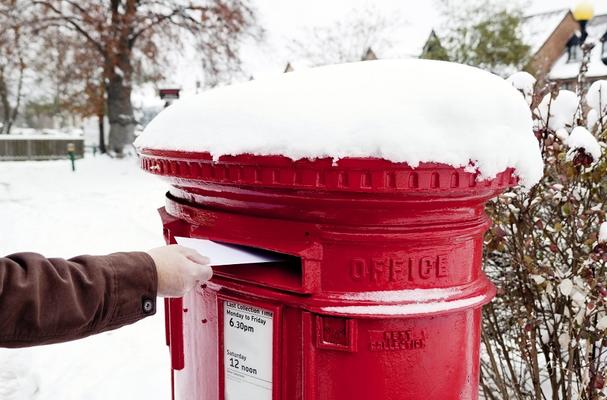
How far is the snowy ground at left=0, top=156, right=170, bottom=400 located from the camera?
3.55m

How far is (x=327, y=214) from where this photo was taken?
1.20 m

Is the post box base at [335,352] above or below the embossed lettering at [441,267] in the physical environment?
below

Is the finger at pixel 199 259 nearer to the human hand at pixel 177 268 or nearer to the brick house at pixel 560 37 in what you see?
the human hand at pixel 177 268

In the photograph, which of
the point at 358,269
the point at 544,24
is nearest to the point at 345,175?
the point at 358,269

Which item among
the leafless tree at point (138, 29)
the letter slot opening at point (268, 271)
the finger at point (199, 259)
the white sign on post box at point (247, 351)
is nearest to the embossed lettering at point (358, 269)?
the letter slot opening at point (268, 271)

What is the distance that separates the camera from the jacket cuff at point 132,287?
1187 millimetres

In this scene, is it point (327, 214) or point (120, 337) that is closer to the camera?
point (327, 214)

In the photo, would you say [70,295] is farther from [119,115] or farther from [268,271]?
[119,115]

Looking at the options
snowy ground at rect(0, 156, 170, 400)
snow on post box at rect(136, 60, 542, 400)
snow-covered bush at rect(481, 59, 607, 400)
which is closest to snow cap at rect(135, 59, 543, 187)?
snow on post box at rect(136, 60, 542, 400)

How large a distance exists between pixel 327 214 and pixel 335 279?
5.6 inches

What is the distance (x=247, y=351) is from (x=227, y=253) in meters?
0.25

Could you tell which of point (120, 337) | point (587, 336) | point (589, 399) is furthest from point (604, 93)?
point (120, 337)

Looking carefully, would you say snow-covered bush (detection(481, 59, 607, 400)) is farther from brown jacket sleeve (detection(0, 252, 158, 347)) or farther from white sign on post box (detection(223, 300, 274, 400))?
brown jacket sleeve (detection(0, 252, 158, 347))

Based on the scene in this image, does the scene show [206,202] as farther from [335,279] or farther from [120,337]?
[120,337]
